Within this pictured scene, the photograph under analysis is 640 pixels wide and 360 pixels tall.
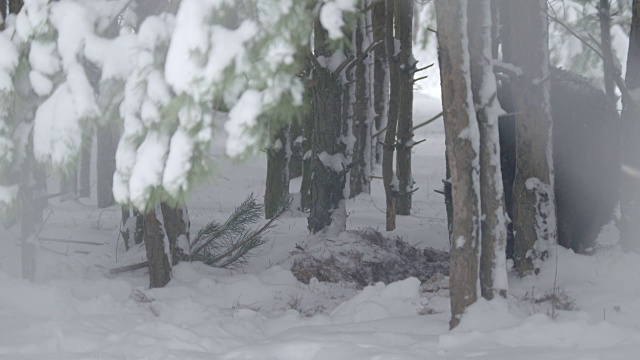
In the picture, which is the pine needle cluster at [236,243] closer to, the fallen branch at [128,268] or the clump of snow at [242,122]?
the fallen branch at [128,268]

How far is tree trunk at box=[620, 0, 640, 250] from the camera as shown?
6.50 m

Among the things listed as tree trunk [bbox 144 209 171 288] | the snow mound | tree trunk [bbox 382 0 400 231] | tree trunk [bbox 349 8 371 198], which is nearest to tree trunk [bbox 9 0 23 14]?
tree trunk [bbox 144 209 171 288]

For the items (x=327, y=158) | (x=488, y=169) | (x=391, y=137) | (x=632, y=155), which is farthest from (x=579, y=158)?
(x=391, y=137)

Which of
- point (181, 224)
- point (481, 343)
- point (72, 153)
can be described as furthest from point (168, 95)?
point (181, 224)

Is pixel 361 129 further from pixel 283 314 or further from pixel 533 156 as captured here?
pixel 283 314

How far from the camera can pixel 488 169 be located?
16.4 ft

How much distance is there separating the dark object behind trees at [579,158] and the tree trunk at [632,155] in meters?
0.34

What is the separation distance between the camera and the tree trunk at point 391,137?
932cm

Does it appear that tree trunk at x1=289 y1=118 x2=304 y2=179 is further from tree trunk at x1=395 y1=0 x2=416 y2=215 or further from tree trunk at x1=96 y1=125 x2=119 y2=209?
tree trunk at x1=96 y1=125 x2=119 y2=209

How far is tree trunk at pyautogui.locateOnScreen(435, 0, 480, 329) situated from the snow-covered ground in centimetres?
19

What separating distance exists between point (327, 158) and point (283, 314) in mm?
2750

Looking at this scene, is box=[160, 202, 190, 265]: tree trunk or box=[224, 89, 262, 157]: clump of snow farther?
box=[160, 202, 190, 265]: tree trunk

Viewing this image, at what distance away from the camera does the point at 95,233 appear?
28.9 feet

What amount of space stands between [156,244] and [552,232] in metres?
3.37
